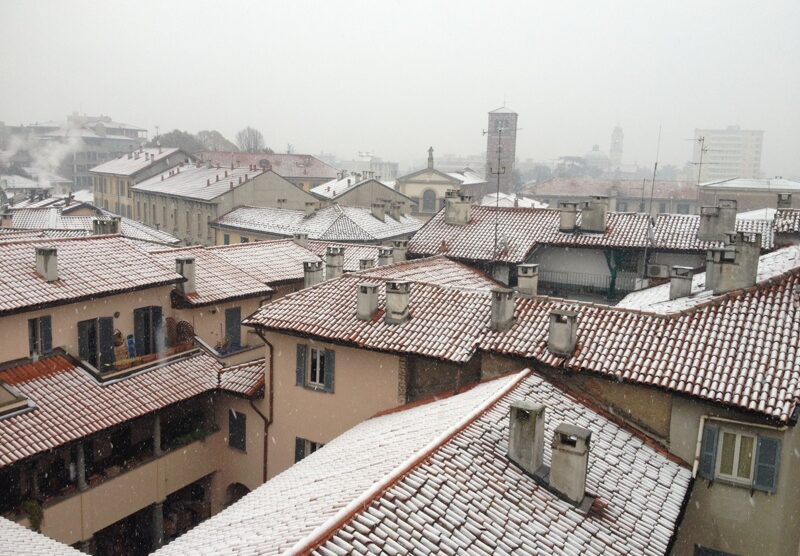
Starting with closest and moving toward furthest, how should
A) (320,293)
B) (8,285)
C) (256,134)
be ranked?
(8,285)
(320,293)
(256,134)

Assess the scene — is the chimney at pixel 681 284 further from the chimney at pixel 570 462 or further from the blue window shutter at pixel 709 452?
the chimney at pixel 570 462

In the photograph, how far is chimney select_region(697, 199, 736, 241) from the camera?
86.2 ft

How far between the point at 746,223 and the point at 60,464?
2652 cm

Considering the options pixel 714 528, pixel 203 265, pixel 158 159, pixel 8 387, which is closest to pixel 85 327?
pixel 8 387

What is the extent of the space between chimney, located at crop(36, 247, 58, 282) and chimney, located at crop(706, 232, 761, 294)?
1697cm

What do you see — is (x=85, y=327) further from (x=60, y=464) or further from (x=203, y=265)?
(x=203, y=265)

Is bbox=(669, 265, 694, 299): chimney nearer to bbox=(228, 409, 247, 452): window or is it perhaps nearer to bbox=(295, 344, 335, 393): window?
bbox=(295, 344, 335, 393): window

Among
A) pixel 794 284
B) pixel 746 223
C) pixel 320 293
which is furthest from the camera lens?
pixel 746 223

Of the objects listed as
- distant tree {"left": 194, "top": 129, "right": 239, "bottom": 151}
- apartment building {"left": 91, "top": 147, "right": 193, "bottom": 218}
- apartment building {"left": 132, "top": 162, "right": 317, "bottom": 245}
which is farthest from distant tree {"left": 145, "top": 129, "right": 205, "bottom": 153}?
apartment building {"left": 132, "top": 162, "right": 317, "bottom": 245}

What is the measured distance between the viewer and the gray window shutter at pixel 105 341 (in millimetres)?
18969

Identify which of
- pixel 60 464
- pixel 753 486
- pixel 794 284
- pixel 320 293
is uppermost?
pixel 794 284

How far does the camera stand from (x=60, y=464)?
16203mm

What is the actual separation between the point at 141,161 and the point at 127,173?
12.5 ft

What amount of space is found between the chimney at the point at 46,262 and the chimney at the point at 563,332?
13.2m
